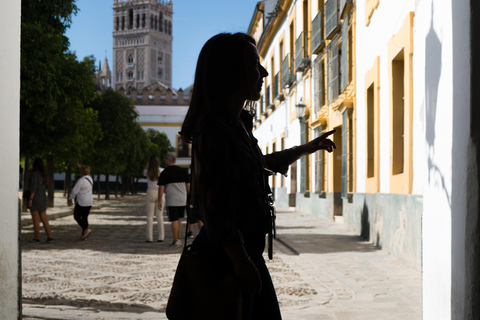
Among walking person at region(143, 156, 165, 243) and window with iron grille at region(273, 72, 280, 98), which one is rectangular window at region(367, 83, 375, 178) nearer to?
walking person at region(143, 156, 165, 243)

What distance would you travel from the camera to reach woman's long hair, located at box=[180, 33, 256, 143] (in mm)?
2506

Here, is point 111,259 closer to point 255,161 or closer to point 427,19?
point 427,19

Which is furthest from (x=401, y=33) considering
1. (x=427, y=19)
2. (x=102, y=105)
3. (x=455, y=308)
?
(x=102, y=105)

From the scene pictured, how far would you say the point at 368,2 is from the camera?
41.6 feet

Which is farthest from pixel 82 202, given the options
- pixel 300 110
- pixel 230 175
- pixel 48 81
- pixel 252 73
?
pixel 230 175

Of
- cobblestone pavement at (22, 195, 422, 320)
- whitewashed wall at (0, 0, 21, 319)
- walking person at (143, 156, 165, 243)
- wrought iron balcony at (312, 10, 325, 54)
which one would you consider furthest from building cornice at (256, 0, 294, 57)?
whitewashed wall at (0, 0, 21, 319)

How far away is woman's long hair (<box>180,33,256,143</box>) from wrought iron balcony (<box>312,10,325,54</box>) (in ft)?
51.5

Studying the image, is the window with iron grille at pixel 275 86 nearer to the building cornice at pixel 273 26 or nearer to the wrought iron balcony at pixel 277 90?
the wrought iron balcony at pixel 277 90

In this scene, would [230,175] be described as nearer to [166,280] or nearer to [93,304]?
[93,304]

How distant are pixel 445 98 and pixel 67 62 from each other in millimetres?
15845

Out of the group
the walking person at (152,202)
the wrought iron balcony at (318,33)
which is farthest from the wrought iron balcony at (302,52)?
the walking person at (152,202)

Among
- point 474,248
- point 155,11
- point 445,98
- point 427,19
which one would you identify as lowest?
point 474,248

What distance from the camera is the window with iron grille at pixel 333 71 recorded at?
16.3 m

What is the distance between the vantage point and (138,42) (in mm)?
158000
